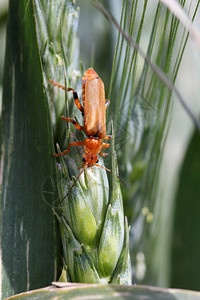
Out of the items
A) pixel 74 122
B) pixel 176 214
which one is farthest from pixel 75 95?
pixel 176 214

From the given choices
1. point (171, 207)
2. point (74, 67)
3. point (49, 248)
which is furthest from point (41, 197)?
point (171, 207)

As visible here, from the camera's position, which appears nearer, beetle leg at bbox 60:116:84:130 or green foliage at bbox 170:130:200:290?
beetle leg at bbox 60:116:84:130

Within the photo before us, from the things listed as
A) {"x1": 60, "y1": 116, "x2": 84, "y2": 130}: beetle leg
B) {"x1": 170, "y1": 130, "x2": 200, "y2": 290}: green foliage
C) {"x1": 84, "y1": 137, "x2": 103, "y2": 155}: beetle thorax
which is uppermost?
{"x1": 60, "y1": 116, "x2": 84, "y2": 130}: beetle leg

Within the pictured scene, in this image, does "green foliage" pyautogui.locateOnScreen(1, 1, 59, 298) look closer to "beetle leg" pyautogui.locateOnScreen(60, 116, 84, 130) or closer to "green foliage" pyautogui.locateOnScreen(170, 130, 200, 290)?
"beetle leg" pyautogui.locateOnScreen(60, 116, 84, 130)

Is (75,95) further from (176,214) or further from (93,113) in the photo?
(176,214)

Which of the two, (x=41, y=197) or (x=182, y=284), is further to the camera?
(x=182, y=284)

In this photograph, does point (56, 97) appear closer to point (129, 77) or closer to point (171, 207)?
point (129, 77)

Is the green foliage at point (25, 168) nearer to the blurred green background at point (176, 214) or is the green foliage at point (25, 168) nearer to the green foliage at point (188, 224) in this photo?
the blurred green background at point (176, 214)

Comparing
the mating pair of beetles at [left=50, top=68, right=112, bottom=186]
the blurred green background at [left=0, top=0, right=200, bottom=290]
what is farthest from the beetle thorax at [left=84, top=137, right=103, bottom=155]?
the blurred green background at [left=0, top=0, right=200, bottom=290]
